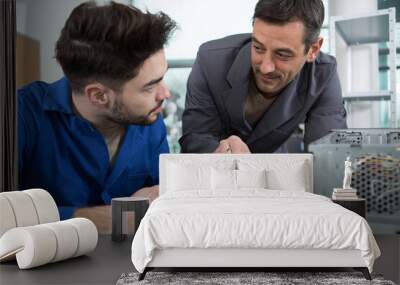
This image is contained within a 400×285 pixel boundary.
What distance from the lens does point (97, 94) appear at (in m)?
5.75

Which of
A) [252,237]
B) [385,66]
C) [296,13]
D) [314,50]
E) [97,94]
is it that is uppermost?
[296,13]

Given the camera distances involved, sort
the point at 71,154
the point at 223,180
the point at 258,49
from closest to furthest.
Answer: the point at 223,180 → the point at 258,49 → the point at 71,154

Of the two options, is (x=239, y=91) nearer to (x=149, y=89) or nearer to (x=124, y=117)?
(x=149, y=89)

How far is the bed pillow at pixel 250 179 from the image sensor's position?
539cm

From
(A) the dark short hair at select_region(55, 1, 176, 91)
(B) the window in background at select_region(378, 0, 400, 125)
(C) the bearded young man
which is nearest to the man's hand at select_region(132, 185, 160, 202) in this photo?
(C) the bearded young man

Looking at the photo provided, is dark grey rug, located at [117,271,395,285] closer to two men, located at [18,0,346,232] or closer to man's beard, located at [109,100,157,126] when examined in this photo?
two men, located at [18,0,346,232]

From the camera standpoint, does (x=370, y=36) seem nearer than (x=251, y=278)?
No

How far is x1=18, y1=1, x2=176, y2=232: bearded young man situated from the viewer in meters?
5.73

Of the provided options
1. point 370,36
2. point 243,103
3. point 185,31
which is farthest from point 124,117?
point 370,36

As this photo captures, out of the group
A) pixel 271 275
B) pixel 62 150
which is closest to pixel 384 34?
pixel 271 275

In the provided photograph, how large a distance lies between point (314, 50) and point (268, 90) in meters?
0.56

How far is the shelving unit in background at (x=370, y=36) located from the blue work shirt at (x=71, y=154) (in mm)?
1805

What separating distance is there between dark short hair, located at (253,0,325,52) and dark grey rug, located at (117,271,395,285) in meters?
2.38

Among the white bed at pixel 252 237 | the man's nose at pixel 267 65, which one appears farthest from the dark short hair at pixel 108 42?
the white bed at pixel 252 237
